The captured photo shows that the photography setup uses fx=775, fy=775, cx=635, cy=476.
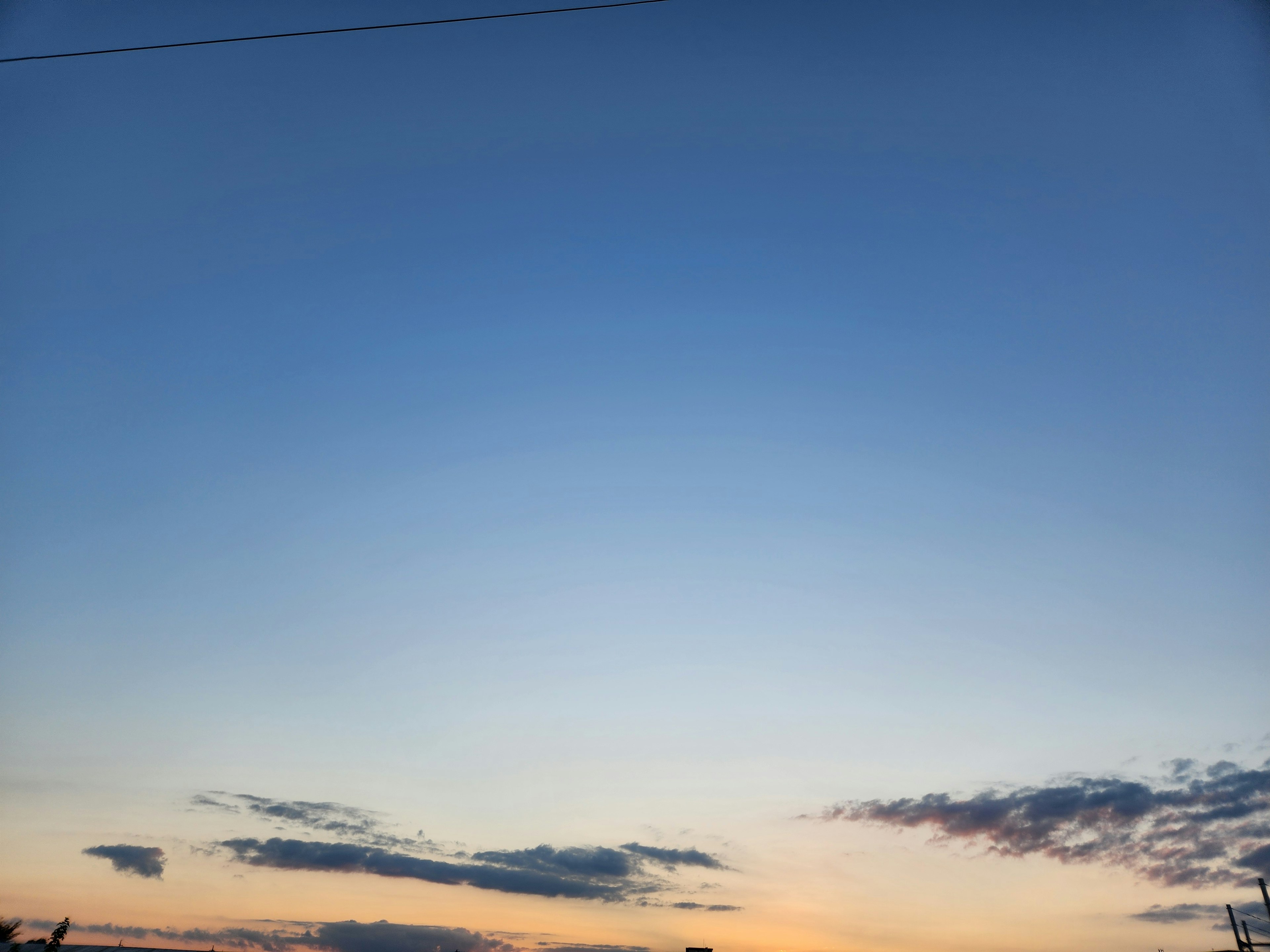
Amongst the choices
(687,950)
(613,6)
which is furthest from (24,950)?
(613,6)

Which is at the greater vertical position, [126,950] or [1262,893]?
[1262,893]

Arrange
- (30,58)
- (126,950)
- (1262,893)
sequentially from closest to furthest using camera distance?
(30,58)
(1262,893)
(126,950)

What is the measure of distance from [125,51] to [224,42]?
4.36 meters

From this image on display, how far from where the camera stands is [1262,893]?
220 ft

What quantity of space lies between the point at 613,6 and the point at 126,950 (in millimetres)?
89656

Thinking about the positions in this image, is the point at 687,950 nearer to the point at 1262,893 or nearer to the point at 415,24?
Result: the point at 1262,893

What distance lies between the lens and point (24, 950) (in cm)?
7394

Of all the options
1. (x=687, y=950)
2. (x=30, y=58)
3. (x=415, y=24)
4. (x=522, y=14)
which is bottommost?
(x=687, y=950)

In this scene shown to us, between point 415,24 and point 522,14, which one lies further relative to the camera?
point 415,24

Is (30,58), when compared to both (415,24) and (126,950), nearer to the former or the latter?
(415,24)

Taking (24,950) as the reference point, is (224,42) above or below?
above

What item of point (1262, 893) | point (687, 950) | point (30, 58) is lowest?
point (687, 950)

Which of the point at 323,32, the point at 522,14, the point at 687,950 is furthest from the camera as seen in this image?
the point at 687,950

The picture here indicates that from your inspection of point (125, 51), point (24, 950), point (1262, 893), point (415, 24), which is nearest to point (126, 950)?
point (24, 950)
